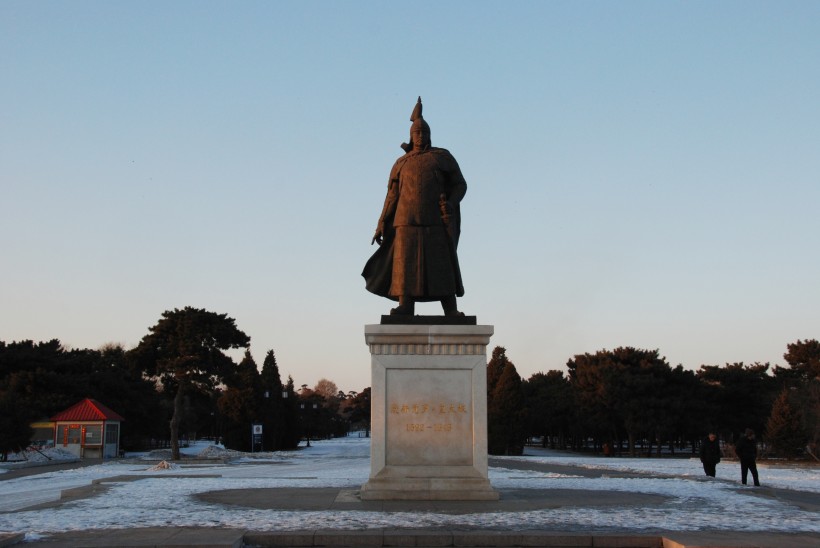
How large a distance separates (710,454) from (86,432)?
3326 cm

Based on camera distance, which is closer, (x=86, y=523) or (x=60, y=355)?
(x=86, y=523)

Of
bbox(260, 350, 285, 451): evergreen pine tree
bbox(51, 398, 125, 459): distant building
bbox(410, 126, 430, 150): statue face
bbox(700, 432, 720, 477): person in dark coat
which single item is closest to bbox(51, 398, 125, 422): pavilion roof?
bbox(51, 398, 125, 459): distant building

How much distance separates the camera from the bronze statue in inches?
477

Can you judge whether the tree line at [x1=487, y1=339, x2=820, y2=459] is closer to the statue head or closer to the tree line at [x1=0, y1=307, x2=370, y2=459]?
the tree line at [x1=0, y1=307, x2=370, y2=459]

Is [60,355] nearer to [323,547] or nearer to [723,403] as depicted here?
[723,403]

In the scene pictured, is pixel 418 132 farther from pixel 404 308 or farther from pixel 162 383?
pixel 162 383

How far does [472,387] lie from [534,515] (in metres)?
2.63

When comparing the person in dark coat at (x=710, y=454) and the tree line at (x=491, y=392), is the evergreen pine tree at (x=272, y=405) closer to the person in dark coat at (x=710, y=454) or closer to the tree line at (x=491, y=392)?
the tree line at (x=491, y=392)

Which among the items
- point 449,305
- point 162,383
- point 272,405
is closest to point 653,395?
point 272,405

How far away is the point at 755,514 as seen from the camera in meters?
9.53

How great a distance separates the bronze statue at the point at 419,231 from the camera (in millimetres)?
12125

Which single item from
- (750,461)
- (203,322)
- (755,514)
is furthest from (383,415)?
(203,322)

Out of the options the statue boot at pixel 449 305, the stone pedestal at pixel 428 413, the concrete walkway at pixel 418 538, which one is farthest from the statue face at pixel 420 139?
the concrete walkway at pixel 418 538

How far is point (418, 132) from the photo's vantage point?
1288cm
